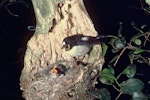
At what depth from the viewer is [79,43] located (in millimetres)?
1310

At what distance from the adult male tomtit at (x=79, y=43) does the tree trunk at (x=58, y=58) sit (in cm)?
3

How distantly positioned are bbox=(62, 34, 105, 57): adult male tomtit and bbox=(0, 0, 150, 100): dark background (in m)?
0.76

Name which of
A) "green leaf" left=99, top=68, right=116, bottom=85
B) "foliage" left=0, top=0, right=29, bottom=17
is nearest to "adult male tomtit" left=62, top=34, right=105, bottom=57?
"green leaf" left=99, top=68, right=116, bottom=85

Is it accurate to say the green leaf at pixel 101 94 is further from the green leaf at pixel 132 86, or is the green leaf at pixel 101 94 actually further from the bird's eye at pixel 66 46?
the bird's eye at pixel 66 46

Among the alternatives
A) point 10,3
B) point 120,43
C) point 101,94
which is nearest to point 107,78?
point 101,94

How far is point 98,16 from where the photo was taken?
2.21m

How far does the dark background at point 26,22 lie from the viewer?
2096 millimetres

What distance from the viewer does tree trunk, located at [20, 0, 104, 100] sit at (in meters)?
1.34

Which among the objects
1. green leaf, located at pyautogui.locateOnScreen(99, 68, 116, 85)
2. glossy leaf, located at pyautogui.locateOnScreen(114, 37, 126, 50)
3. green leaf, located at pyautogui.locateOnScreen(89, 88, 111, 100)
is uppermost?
glossy leaf, located at pyautogui.locateOnScreen(114, 37, 126, 50)

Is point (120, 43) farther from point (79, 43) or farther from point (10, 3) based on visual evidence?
point (10, 3)

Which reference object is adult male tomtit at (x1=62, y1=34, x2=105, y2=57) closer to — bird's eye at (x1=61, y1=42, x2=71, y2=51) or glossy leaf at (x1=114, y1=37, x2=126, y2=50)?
bird's eye at (x1=61, y1=42, x2=71, y2=51)

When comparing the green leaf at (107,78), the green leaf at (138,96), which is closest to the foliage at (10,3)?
the green leaf at (107,78)

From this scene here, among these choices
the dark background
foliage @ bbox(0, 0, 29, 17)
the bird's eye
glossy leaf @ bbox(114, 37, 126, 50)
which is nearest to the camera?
the bird's eye

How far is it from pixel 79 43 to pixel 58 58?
0.10 meters
